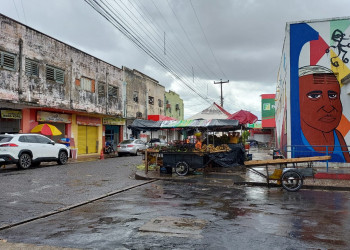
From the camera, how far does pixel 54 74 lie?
914 inches

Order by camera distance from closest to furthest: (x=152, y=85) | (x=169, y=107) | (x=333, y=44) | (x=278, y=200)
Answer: (x=278, y=200)
(x=333, y=44)
(x=152, y=85)
(x=169, y=107)

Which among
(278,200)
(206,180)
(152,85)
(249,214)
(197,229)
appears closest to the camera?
(197,229)

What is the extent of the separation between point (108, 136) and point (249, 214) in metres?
26.3

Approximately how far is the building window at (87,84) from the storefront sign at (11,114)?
698 centimetres

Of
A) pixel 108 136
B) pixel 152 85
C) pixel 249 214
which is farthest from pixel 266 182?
pixel 152 85

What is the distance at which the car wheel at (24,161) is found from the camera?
51.0 feet

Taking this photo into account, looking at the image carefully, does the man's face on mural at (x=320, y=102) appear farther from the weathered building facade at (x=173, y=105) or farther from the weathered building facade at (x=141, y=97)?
the weathered building facade at (x=173, y=105)

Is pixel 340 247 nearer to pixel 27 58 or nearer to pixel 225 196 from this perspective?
pixel 225 196

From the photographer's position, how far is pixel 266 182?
11188 mm

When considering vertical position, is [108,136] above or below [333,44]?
below

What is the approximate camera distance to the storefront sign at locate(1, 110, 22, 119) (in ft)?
62.4

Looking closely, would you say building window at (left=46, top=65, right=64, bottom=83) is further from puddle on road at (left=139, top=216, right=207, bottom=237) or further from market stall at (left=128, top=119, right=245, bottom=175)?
puddle on road at (left=139, top=216, right=207, bottom=237)

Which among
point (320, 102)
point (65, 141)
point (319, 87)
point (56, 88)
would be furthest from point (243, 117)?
point (56, 88)

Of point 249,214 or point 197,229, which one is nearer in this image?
point 197,229
